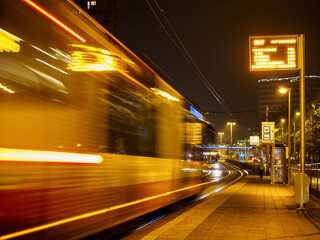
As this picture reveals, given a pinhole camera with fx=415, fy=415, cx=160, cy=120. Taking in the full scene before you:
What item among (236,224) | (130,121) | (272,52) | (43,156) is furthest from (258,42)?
(43,156)

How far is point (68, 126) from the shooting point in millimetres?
5113

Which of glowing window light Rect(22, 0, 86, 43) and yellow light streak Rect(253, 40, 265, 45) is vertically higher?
yellow light streak Rect(253, 40, 265, 45)

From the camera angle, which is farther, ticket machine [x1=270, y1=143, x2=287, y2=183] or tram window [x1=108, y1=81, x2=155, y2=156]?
ticket machine [x1=270, y1=143, x2=287, y2=183]

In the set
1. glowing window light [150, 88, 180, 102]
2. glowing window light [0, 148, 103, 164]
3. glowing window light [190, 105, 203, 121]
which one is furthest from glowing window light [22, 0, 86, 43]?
glowing window light [190, 105, 203, 121]

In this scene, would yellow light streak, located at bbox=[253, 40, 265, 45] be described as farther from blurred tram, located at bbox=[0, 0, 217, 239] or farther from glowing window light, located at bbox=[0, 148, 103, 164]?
glowing window light, located at bbox=[0, 148, 103, 164]

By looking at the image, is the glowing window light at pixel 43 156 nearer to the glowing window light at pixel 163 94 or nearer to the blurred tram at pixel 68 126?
the blurred tram at pixel 68 126

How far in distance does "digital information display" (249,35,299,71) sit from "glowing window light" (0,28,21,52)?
9045 millimetres

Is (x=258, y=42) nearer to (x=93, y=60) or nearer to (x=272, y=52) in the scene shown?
(x=272, y=52)

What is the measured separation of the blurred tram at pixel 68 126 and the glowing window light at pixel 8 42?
10 mm

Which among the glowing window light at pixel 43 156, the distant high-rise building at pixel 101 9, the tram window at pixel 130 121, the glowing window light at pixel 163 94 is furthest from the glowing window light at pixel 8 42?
the distant high-rise building at pixel 101 9

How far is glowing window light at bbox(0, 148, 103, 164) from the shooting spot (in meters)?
3.98

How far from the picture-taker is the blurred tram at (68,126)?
4.14 m

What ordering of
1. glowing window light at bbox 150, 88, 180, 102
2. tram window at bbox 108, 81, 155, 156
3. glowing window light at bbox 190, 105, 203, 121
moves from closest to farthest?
1. tram window at bbox 108, 81, 155, 156
2. glowing window light at bbox 150, 88, 180, 102
3. glowing window light at bbox 190, 105, 203, 121

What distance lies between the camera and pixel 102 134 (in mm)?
6125
